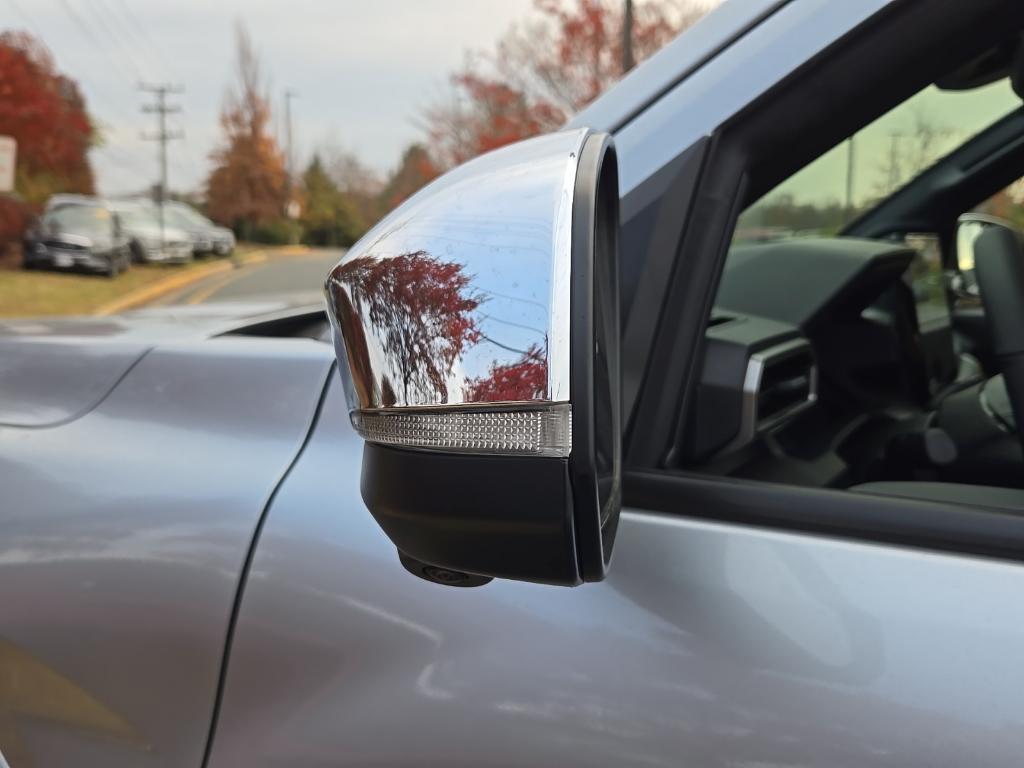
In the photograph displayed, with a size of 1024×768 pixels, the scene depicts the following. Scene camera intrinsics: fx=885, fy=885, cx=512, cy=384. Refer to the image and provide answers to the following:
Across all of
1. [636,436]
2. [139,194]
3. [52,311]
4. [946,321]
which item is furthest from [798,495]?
[139,194]

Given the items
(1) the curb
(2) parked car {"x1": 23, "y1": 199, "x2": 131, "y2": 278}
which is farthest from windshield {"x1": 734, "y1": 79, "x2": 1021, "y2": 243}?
(2) parked car {"x1": 23, "y1": 199, "x2": 131, "y2": 278}

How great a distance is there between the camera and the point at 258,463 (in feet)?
3.83

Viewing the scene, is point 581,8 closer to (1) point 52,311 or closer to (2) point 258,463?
(1) point 52,311

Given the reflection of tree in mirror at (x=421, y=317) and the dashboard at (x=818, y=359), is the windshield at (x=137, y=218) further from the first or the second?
the reflection of tree in mirror at (x=421, y=317)

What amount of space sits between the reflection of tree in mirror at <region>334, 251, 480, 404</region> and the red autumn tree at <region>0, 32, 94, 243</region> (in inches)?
773

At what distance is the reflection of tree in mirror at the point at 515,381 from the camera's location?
696 mm

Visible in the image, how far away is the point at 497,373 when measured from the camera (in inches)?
28.3

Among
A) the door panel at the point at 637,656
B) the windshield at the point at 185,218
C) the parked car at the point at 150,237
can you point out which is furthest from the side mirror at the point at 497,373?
the windshield at the point at 185,218

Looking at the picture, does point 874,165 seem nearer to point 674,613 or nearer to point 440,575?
point 674,613

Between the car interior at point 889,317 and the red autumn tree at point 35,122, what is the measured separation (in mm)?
18863

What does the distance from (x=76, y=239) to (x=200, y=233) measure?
8.61 meters

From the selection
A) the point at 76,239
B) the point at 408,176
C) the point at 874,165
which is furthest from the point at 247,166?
the point at 874,165

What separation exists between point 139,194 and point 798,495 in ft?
134

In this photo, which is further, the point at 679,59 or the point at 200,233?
the point at 200,233
